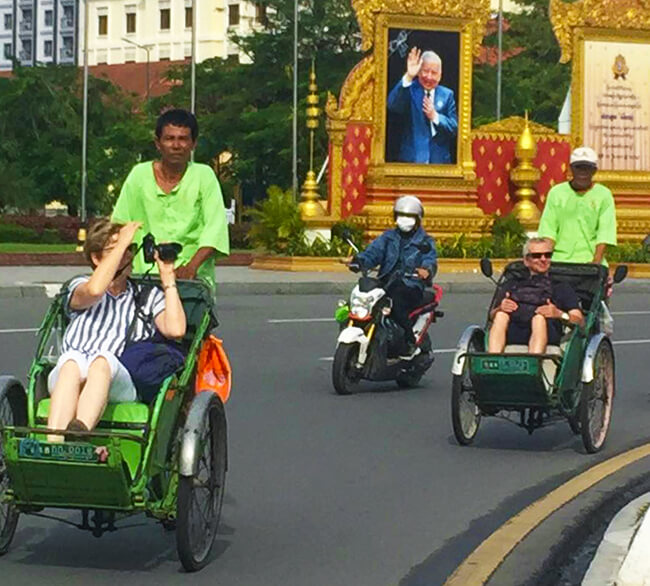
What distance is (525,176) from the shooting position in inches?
1469

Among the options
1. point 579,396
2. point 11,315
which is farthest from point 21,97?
point 579,396

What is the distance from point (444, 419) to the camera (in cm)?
1250

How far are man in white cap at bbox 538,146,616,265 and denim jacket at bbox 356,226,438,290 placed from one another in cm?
198

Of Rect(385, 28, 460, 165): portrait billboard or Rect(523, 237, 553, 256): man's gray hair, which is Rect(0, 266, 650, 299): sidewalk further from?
Rect(523, 237, 553, 256): man's gray hair

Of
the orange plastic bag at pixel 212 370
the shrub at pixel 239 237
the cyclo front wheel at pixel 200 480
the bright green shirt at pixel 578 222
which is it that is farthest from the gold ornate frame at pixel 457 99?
the cyclo front wheel at pixel 200 480

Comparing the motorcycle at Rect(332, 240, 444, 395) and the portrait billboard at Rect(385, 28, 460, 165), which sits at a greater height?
the portrait billboard at Rect(385, 28, 460, 165)

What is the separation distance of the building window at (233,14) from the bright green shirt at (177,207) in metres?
99.7

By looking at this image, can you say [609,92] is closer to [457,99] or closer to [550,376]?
[457,99]

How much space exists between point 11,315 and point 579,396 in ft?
40.5

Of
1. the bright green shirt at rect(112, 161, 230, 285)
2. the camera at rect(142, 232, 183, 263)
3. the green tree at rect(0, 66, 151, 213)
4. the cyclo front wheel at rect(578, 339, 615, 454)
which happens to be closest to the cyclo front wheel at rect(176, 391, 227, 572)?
the camera at rect(142, 232, 183, 263)

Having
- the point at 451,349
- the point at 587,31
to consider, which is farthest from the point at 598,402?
the point at 587,31

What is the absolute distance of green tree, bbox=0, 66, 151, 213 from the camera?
60594 mm

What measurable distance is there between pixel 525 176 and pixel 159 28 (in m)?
77.3

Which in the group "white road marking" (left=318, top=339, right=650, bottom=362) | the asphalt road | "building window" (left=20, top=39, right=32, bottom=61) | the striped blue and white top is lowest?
the asphalt road
